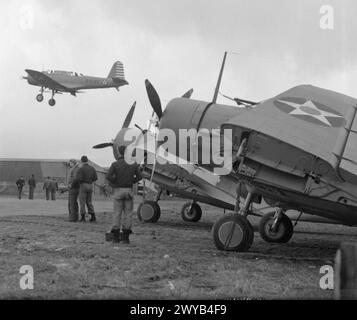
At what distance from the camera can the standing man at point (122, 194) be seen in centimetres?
862

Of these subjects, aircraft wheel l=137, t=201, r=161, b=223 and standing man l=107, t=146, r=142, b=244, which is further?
aircraft wheel l=137, t=201, r=161, b=223

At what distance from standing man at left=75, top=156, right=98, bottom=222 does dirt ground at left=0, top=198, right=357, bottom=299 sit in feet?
9.80

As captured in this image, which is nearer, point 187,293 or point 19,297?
point 19,297

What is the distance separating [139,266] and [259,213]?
21.2 ft

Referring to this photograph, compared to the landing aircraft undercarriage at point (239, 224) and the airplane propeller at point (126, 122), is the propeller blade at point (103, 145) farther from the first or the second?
the landing aircraft undercarriage at point (239, 224)

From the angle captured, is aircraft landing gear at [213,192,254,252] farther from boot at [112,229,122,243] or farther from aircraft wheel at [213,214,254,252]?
boot at [112,229,122,243]

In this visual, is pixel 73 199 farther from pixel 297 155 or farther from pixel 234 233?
pixel 297 155

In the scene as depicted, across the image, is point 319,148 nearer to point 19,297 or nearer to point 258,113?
point 258,113

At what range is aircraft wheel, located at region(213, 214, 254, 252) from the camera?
305 inches

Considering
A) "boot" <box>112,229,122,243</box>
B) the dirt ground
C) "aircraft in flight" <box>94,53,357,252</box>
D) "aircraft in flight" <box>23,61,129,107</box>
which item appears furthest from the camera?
"aircraft in flight" <box>23,61,129,107</box>

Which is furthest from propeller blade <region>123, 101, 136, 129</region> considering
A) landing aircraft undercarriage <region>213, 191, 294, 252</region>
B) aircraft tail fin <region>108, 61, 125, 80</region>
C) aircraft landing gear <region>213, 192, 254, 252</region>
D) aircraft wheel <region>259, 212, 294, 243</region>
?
aircraft tail fin <region>108, 61, 125, 80</region>

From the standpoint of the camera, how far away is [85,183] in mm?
13047

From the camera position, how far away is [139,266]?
628cm
